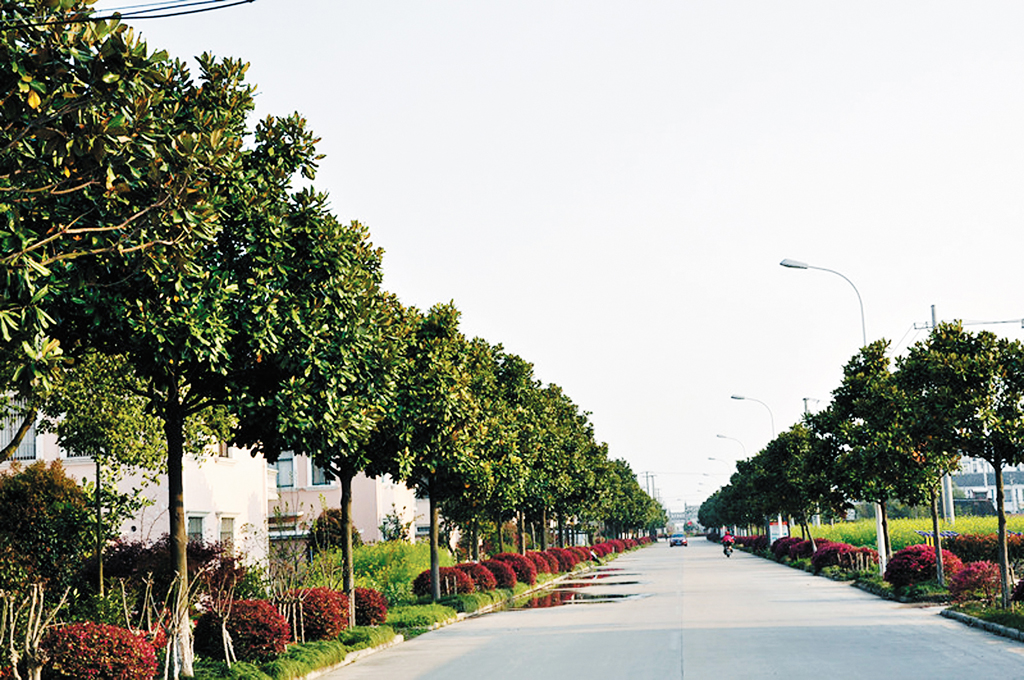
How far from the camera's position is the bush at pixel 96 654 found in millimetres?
12133

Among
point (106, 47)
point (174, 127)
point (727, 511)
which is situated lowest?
point (727, 511)

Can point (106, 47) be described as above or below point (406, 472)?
above

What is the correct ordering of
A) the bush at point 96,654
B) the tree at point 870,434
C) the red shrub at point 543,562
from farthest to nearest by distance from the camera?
the red shrub at point 543,562, the tree at point 870,434, the bush at point 96,654

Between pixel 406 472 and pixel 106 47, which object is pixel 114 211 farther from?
pixel 406 472

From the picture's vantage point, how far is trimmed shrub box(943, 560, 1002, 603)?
902 inches

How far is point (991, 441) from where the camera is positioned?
20.5m

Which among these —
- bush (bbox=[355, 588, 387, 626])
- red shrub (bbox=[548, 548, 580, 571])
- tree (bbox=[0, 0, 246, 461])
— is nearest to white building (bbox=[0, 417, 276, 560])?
bush (bbox=[355, 588, 387, 626])

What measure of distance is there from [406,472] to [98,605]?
6.00m

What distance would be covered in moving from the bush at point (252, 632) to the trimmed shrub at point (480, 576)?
15.7 m

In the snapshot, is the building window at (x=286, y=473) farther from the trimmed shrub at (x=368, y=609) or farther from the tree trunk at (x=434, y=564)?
the trimmed shrub at (x=368, y=609)

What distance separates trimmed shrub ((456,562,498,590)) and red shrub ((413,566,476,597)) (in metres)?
1.18

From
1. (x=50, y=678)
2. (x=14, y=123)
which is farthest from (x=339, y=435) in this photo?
(x=14, y=123)

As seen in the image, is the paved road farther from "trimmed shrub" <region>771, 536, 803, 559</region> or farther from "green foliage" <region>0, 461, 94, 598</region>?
"trimmed shrub" <region>771, 536, 803, 559</region>

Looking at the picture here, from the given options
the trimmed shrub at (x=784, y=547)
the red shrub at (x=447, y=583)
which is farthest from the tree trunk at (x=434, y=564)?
the trimmed shrub at (x=784, y=547)
